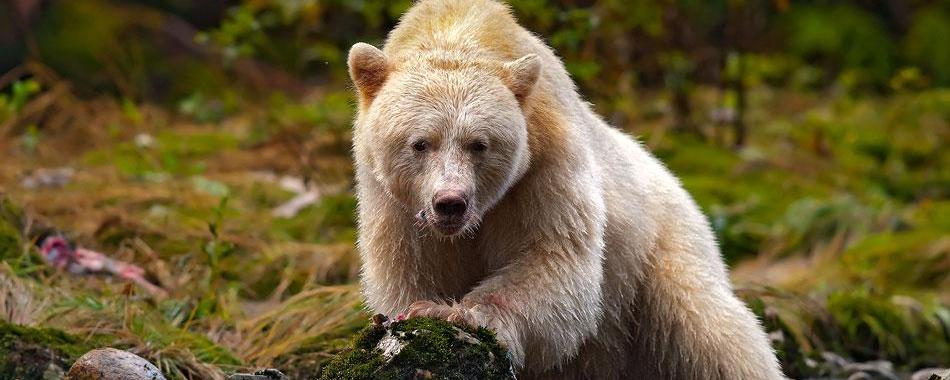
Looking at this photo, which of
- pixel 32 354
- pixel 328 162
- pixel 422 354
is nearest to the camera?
pixel 422 354

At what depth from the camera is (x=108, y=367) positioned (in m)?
4.80

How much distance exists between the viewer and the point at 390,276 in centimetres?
533

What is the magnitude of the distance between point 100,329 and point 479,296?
1.94 metres

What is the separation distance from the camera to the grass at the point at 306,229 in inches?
257

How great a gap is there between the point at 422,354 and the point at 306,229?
4935mm

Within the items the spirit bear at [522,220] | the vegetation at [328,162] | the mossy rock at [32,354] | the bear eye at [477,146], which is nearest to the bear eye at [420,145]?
the spirit bear at [522,220]

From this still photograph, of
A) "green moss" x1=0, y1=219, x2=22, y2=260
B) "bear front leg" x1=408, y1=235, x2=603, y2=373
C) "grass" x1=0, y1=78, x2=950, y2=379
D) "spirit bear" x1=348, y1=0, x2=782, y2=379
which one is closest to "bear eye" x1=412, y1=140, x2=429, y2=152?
"spirit bear" x1=348, y1=0, x2=782, y2=379

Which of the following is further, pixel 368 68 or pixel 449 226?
pixel 368 68

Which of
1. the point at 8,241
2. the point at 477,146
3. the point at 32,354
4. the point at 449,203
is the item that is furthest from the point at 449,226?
the point at 8,241

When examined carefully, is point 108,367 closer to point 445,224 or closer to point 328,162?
point 445,224

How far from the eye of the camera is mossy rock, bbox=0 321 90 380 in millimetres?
5203

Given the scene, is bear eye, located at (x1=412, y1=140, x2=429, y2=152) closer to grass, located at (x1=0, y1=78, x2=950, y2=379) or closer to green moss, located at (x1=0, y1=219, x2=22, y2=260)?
grass, located at (x1=0, y1=78, x2=950, y2=379)

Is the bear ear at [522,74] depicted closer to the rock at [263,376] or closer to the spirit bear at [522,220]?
the spirit bear at [522,220]

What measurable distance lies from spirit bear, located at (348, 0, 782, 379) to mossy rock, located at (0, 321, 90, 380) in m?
1.22
